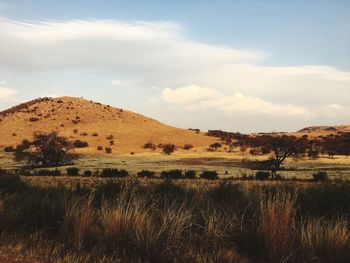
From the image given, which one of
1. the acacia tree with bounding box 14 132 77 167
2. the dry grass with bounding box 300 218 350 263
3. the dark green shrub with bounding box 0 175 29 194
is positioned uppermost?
the acacia tree with bounding box 14 132 77 167

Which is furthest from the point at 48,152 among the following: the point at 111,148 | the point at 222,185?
the point at 222,185

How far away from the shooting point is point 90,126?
92875 mm

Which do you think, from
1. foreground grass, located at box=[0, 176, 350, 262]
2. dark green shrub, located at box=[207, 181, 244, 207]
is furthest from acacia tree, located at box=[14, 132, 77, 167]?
foreground grass, located at box=[0, 176, 350, 262]

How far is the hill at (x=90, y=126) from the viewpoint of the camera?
267 ft

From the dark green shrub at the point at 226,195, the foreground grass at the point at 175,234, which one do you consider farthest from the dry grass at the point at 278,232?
the dark green shrub at the point at 226,195

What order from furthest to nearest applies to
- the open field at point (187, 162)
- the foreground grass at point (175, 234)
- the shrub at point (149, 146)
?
the shrub at point (149, 146)
the open field at point (187, 162)
the foreground grass at point (175, 234)

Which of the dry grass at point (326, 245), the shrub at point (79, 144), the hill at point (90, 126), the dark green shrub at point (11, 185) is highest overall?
the hill at point (90, 126)

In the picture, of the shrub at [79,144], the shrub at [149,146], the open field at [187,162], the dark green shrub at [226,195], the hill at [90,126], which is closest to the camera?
the dark green shrub at [226,195]

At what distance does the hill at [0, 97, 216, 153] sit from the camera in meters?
81.4

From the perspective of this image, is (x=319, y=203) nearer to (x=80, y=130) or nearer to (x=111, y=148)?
(x=111, y=148)

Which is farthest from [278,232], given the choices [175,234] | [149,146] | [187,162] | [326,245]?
[149,146]

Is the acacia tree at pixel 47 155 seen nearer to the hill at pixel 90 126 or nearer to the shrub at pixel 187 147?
the hill at pixel 90 126

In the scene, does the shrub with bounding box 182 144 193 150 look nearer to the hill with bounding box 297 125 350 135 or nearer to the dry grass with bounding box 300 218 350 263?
the hill with bounding box 297 125 350 135

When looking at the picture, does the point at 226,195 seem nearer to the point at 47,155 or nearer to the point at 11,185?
the point at 11,185
